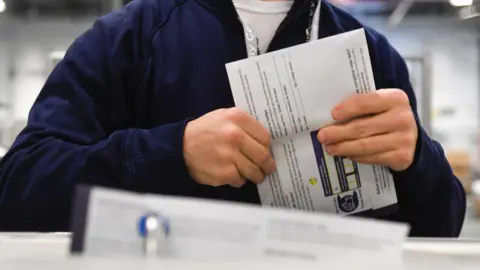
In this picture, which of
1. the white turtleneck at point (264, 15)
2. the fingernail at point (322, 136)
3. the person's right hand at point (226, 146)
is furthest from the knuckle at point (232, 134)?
the white turtleneck at point (264, 15)

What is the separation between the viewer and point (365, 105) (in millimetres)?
624

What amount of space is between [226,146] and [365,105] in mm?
179

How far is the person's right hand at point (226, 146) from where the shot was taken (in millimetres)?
594

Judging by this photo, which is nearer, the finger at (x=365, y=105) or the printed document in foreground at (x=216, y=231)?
the printed document in foreground at (x=216, y=231)

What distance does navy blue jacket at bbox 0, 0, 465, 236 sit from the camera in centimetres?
66

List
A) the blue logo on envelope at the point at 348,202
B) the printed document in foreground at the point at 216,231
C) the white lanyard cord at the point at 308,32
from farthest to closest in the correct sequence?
the white lanyard cord at the point at 308,32, the blue logo on envelope at the point at 348,202, the printed document in foreground at the point at 216,231

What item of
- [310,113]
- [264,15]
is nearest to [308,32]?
[264,15]

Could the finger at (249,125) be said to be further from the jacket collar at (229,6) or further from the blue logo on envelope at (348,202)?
the jacket collar at (229,6)

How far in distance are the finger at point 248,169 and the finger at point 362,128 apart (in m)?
0.09

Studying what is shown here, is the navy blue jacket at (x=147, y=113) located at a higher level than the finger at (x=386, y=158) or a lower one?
higher

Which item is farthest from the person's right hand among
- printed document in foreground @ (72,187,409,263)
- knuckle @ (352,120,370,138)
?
printed document in foreground @ (72,187,409,263)

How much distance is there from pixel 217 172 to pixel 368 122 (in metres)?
0.20

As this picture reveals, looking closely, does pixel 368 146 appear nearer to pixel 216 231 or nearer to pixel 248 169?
pixel 248 169

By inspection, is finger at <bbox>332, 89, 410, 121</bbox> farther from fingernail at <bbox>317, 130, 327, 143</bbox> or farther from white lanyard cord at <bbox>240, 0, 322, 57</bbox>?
white lanyard cord at <bbox>240, 0, 322, 57</bbox>
